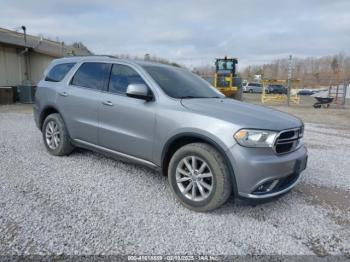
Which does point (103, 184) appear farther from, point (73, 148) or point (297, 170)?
point (297, 170)

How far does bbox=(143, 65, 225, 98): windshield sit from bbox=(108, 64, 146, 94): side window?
0.20m

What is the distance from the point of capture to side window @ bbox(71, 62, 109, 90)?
4.51m

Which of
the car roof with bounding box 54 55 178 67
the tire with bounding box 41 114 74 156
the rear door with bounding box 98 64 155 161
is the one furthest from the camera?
the tire with bounding box 41 114 74 156

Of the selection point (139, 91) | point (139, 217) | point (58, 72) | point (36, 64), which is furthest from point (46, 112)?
point (36, 64)

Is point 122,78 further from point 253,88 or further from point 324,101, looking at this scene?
point 253,88

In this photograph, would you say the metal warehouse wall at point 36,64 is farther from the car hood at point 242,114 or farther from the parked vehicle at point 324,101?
the parked vehicle at point 324,101

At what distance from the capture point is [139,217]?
10.5 feet

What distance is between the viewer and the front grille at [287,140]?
3.16 metres

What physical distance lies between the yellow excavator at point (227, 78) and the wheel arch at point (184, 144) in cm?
1574

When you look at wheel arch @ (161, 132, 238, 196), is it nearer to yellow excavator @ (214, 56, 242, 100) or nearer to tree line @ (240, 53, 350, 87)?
yellow excavator @ (214, 56, 242, 100)

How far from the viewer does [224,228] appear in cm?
308

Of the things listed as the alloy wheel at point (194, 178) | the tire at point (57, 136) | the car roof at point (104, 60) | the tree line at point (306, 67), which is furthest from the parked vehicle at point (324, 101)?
the tree line at point (306, 67)

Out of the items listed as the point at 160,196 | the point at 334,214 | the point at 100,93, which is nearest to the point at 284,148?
the point at 334,214

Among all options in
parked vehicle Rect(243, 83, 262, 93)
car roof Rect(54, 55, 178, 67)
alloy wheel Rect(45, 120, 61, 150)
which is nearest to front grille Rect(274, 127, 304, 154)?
car roof Rect(54, 55, 178, 67)
